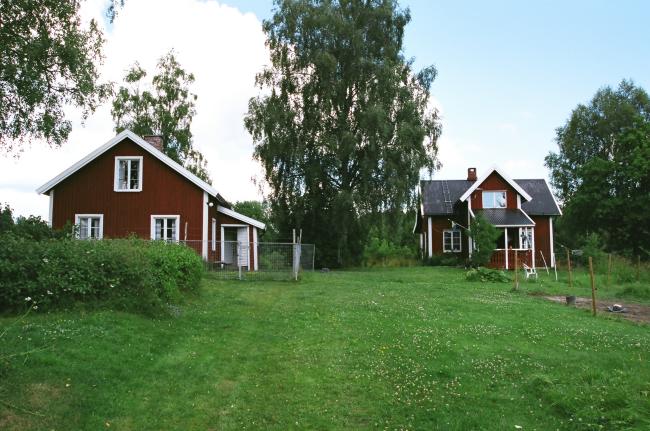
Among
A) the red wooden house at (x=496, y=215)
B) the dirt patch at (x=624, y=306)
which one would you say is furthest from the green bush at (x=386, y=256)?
the dirt patch at (x=624, y=306)

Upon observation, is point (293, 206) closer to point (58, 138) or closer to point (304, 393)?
point (58, 138)

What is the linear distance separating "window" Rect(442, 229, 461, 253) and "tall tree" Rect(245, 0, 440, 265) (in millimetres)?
7621

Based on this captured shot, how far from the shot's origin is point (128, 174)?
2609 cm

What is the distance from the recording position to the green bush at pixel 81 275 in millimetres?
10375

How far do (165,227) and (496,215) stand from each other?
20.3 metres

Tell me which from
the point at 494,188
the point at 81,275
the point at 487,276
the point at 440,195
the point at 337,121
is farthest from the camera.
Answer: the point at 440,195

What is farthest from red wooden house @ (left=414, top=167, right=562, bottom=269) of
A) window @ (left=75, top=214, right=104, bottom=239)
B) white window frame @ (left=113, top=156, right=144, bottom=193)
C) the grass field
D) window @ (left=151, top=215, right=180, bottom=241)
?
the grass field

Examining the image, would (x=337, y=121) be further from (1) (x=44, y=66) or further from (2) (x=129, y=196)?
(1) (x=44, y=66)

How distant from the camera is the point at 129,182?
2608 cm

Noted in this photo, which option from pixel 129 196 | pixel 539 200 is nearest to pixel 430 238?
pixel 539 200

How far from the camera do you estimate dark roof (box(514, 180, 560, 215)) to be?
36938mm

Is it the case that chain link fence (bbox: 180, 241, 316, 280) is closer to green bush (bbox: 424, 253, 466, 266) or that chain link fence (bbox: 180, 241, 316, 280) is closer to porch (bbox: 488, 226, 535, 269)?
porch (bbox: 488, 226, 535, 269)

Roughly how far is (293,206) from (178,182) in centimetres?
818

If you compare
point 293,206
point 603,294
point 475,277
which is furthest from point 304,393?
point 293,206
